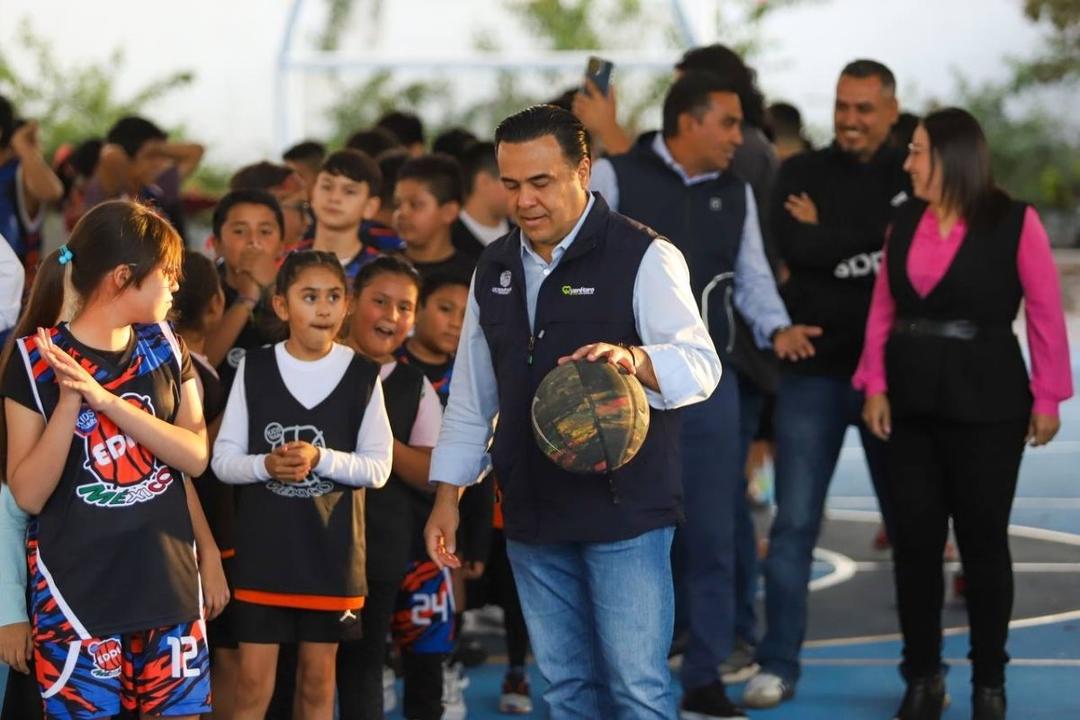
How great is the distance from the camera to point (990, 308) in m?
6.52

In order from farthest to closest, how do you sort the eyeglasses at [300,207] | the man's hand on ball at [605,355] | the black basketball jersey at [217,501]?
the eyeglasses at [300,207] → the black basketball jersey at [217,501] → the man's hand on ball at [605,355]

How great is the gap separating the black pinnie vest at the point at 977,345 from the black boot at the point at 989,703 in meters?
0.97

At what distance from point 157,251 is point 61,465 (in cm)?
64

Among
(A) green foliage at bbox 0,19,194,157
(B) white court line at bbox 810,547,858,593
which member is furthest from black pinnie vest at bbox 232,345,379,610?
(A) green foliage at bbox 0,19,194,157

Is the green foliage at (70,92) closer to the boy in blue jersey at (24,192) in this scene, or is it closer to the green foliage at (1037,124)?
the green foliage at (1037,124)

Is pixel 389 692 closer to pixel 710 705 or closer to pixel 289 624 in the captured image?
pixel 710 705

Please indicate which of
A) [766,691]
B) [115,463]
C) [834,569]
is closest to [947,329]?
[766,691]

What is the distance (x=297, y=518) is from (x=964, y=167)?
272 cm

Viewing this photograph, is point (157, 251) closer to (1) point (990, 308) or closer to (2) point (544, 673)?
(2) point (544, 673)

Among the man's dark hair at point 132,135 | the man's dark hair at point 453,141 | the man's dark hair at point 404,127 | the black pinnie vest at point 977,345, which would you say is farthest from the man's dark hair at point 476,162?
the black pinnie vest at point 977,345

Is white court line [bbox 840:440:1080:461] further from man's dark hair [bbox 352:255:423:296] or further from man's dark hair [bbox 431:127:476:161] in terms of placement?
man's dark hair [bbox 352:255:423:296]

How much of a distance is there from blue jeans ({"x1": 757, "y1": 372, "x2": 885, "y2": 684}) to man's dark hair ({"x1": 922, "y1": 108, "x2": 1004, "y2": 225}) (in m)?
0.98

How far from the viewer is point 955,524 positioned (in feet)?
21.8

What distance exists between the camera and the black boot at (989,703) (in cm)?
651
